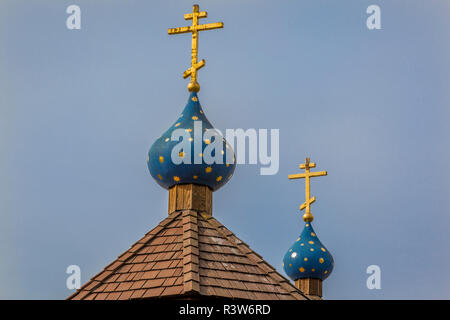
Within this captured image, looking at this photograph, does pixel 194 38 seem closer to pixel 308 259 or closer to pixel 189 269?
pixel 189 269

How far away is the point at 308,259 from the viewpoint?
2239cm

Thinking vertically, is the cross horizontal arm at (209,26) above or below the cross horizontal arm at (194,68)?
above

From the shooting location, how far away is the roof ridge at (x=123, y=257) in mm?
13805

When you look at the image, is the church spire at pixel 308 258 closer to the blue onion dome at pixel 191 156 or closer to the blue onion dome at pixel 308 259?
the blue onion dome at pixel 308 259

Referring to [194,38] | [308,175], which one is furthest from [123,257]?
[308,175]

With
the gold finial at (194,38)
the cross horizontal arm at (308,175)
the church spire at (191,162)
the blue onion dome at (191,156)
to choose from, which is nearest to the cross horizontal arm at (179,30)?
the gold finial at (194,38)

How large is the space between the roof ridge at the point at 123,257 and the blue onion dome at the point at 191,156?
2.04ft

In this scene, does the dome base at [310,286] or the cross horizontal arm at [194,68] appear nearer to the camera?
the cross horizontal arm at [194,68]

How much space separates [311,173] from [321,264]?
6.80 ft

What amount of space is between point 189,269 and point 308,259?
9.54m
